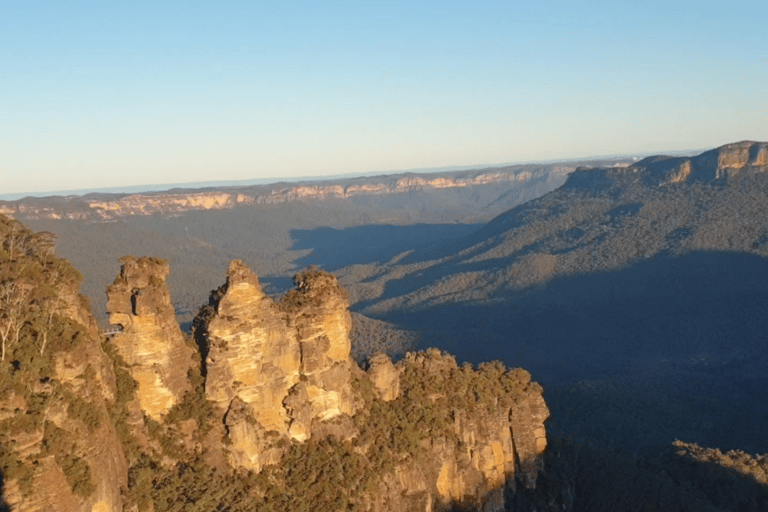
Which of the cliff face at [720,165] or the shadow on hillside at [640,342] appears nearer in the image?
the shadow on hillside at [640,342]

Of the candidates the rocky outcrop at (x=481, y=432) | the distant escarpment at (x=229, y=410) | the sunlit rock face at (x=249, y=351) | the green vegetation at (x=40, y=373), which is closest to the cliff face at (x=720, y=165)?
the rocky outcrop at (x=481, y=432)

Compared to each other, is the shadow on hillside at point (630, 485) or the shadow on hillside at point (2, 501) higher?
the shadow on hillside at point (2, 501)

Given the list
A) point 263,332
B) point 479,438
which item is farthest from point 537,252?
point 263,332

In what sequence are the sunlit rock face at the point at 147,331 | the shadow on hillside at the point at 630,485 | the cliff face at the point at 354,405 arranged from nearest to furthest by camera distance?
the sunlit rock face at the point at 147,331
the cliff face at the point at 354,405
the shadow on hillside at the point at 630,485

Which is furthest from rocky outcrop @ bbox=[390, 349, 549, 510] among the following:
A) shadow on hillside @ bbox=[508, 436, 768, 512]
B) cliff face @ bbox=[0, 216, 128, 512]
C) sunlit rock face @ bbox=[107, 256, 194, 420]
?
cliff face @ bbox=[0, 216, 128, 512]

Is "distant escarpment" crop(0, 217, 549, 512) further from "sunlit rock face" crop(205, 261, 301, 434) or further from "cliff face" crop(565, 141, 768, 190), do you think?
"cliff face" crop(565, 141, 768, 190)

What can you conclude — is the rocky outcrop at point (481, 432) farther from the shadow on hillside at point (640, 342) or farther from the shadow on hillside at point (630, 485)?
the shadow on hillside at point (640, 342)

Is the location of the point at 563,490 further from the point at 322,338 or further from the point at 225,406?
the point at 225,406
